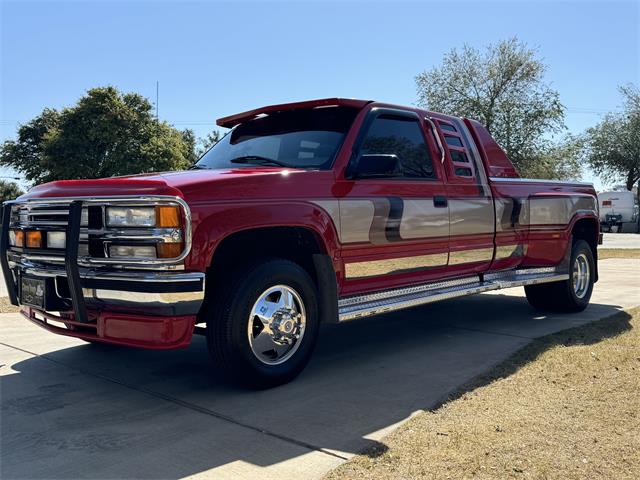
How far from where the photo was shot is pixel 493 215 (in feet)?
19.2

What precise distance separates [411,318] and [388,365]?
7.12 ft

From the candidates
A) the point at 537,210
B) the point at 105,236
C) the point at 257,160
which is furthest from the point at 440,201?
the point at 105,236

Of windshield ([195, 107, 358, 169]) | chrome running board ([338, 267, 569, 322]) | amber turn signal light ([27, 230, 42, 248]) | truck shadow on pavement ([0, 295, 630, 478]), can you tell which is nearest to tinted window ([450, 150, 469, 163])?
chrome running board ([338, 267, 569, 322])

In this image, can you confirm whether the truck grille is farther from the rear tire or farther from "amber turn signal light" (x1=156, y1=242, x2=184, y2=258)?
the rear tire

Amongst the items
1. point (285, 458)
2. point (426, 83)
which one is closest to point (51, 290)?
point (285, 458)

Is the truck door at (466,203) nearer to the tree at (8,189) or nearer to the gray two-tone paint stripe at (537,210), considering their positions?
the gray two-tone paint stripe at (537,210)

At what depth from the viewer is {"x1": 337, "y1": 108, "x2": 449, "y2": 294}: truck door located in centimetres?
445

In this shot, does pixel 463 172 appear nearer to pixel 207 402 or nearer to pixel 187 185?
pixel 187 185

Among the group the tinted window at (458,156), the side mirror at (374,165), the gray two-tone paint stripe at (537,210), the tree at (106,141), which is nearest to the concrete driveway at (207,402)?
the gray two-tone paint stripe at (537,210)

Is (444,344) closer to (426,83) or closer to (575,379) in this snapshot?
(575,379)

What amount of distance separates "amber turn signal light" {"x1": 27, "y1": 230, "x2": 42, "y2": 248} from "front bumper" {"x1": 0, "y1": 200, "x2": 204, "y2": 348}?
0.29 m

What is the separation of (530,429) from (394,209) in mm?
2052

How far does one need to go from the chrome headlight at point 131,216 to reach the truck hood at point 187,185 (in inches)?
3.7

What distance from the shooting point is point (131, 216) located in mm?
3512
